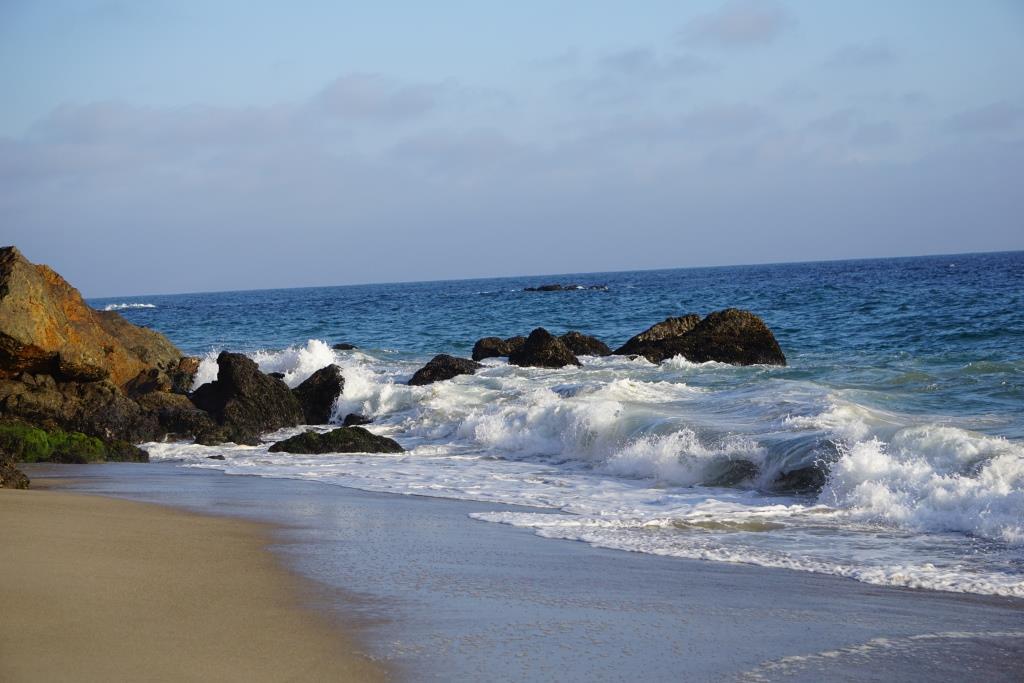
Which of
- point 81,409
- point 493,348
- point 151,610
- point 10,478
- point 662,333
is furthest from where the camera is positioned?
point 493,348

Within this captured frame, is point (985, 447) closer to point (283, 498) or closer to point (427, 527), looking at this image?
point (427, 527)

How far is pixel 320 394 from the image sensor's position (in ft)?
57.8

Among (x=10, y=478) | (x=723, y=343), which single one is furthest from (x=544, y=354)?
(x=10, y=478)

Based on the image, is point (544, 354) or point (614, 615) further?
point (544, 354)

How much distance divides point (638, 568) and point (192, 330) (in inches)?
1662

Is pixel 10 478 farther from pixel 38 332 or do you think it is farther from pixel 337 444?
pixel 337 444

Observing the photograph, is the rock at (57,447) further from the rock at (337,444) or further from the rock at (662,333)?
the rock at (662,333)

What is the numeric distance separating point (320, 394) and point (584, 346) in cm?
799

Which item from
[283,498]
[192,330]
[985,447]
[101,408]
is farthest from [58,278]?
[192,330]

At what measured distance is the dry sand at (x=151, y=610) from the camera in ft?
13.1

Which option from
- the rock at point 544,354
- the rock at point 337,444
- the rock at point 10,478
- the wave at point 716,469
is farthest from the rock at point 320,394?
the rock at point 10,478

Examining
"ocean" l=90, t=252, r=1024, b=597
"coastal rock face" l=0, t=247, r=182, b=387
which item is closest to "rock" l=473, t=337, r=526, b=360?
"ocean" l=90, t=252, r=1024, b=597

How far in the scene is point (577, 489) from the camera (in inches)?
399

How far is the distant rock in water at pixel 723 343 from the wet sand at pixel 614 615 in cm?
1381
